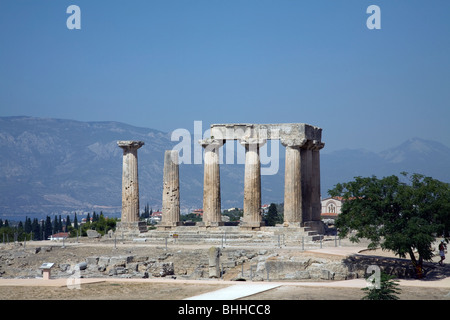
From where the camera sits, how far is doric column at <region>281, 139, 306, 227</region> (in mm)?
68875

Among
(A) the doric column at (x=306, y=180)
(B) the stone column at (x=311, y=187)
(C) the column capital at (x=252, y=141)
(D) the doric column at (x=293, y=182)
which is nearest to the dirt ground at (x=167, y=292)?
(D) the doric column at (x=293, y=182)

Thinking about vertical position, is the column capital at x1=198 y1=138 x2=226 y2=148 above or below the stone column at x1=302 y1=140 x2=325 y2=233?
above

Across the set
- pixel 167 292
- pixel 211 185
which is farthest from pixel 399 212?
pixel 211 185

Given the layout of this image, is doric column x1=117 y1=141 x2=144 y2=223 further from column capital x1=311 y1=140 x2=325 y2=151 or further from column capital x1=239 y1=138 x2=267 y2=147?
column capital x1=311 y1=140 x2=325 y2=151

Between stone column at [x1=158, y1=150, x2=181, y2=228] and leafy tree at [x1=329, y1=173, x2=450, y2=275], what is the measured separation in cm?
2771

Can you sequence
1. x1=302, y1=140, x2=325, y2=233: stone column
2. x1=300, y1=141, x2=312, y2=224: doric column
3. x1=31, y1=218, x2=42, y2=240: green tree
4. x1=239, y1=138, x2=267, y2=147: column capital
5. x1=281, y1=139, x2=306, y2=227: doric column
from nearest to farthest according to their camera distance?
x1=281, y1=139, x2=306, y2=227: doric column, x1=239, y1=138, x2=267, y2=147: column capital, x1=300, y1=141, x2=312, y2=224: doric column, x1=302, y1=140, x2=325, y2=233: stone column, x1=31, y1=218, x2=42, y2=240: green tree

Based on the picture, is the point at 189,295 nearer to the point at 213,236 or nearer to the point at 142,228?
the point at 213,236

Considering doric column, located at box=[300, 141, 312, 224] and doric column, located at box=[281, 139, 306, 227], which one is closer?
doric column, located at box=[281, 139, 306, 227]

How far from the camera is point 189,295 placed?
38094mm

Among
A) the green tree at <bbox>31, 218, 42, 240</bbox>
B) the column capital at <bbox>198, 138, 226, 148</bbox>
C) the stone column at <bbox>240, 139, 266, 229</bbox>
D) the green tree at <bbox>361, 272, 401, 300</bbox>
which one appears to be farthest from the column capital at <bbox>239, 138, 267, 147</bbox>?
the green tree at <bbox>31, 218, 42, 240</bbox>

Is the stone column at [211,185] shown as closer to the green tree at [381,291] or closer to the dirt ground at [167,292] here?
the dirt ground at [167,292]
